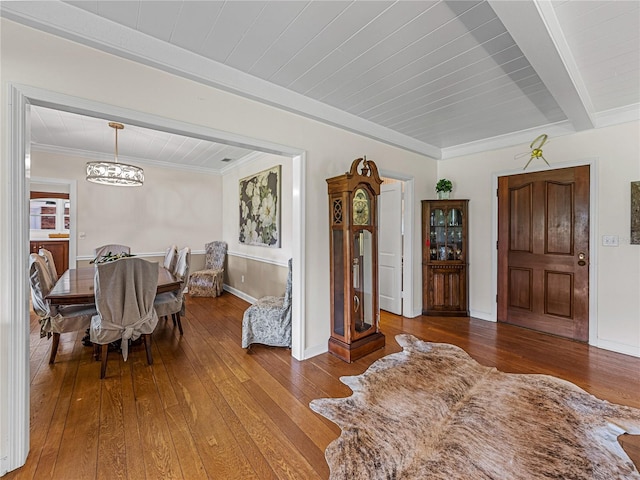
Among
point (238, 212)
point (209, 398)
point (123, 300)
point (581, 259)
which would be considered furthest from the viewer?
point (238, 212)

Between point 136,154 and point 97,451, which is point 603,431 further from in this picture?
point 136,154

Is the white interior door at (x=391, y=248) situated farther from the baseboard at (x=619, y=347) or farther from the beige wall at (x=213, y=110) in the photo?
the baseboard at (x=619, y=347)

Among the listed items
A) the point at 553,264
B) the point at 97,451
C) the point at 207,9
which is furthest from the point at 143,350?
the point at 553,264

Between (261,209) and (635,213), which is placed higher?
(261,209)

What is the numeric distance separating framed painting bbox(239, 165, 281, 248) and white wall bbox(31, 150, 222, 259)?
44.9 inches

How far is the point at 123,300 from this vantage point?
2.59 meters

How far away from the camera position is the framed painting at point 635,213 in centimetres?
287

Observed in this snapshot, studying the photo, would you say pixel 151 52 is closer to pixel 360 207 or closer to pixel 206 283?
pixel 360 207

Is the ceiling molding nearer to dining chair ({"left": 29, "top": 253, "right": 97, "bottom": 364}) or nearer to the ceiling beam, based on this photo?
the ceiling beam

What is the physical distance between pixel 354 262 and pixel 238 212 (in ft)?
10.8

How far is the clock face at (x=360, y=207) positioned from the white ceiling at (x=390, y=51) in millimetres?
799

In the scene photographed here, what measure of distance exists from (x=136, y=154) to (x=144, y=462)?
4835 mm

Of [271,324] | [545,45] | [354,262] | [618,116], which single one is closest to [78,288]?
[271,324]

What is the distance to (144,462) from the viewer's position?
158 centimetres
